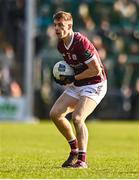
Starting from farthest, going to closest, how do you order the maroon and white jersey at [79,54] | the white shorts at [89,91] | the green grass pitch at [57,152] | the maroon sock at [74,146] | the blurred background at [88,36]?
the blurred background at [88,36] < the maroon sock at [74,146] < the white shorts at [89,91] < the maroon and white jersey at [79,54] < the green grass pitch at [57,152]

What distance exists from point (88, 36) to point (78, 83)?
1652cm

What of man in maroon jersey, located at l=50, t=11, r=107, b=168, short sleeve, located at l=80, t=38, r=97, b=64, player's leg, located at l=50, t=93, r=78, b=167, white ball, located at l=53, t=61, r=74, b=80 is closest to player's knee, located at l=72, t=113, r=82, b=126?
man in maroon jersey, located at l=50, t=11, r=107, b=168

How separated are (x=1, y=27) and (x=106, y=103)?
14.7 ft

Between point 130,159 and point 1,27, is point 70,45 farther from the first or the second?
point 1,27

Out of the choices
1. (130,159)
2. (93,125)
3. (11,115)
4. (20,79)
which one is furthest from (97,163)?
(20,79)

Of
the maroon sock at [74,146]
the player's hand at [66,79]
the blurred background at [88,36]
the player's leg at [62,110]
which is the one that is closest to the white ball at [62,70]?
the player's hand at [66,79]

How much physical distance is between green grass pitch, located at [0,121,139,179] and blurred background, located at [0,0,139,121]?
2869 millimetres

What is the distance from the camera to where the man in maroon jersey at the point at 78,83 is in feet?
34.3

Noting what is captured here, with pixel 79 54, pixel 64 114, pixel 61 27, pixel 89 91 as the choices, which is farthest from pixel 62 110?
pixel 61 27

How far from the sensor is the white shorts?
34.9 feet

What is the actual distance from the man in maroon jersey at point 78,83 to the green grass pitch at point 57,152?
49 centimetres

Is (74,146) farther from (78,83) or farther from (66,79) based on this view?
(66,79)

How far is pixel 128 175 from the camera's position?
9703mm

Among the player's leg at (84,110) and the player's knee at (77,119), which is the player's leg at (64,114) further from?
the player's knee at (77,119)
